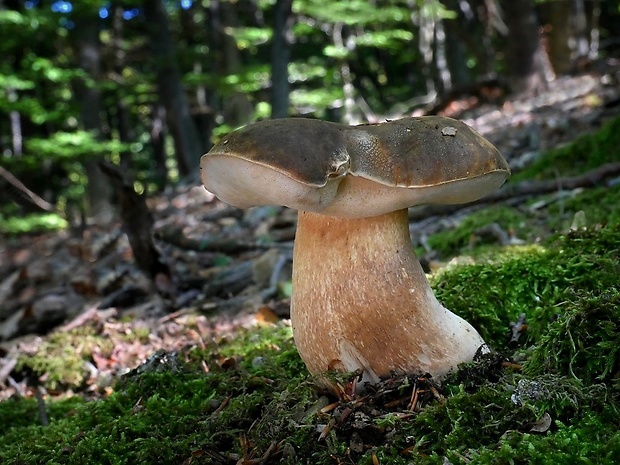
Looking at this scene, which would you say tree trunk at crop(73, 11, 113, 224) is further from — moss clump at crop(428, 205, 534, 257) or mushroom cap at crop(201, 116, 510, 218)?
mushroom cap at crop(201, 116, 510, 218)

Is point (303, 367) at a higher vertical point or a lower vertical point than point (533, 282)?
lower

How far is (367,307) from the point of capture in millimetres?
1816

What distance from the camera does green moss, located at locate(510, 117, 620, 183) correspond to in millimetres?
4082

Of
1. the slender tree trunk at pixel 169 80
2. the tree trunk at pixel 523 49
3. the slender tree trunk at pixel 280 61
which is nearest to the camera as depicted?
the tree trunk at pixel 523 49

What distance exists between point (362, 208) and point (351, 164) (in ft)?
0.63

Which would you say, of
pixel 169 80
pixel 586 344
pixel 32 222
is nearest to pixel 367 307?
pixel 586 344

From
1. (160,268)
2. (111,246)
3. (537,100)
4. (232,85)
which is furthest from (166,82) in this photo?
(160,268)

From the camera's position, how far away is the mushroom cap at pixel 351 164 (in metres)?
1.47

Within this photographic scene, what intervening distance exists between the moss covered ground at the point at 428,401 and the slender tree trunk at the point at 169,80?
33.3ft

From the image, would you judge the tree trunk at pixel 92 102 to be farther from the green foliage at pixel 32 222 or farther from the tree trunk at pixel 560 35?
the tree trunk at pixel 560 35

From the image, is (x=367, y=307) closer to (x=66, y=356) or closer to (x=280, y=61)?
(x=66, y=356)

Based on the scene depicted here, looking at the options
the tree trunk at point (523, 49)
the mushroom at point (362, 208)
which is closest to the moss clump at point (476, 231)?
the mushroom at point (362, 208)

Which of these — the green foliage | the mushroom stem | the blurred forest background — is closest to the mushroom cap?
the mushroom stem

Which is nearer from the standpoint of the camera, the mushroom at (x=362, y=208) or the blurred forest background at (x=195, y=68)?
the mushroom at (x=362, y=208)
